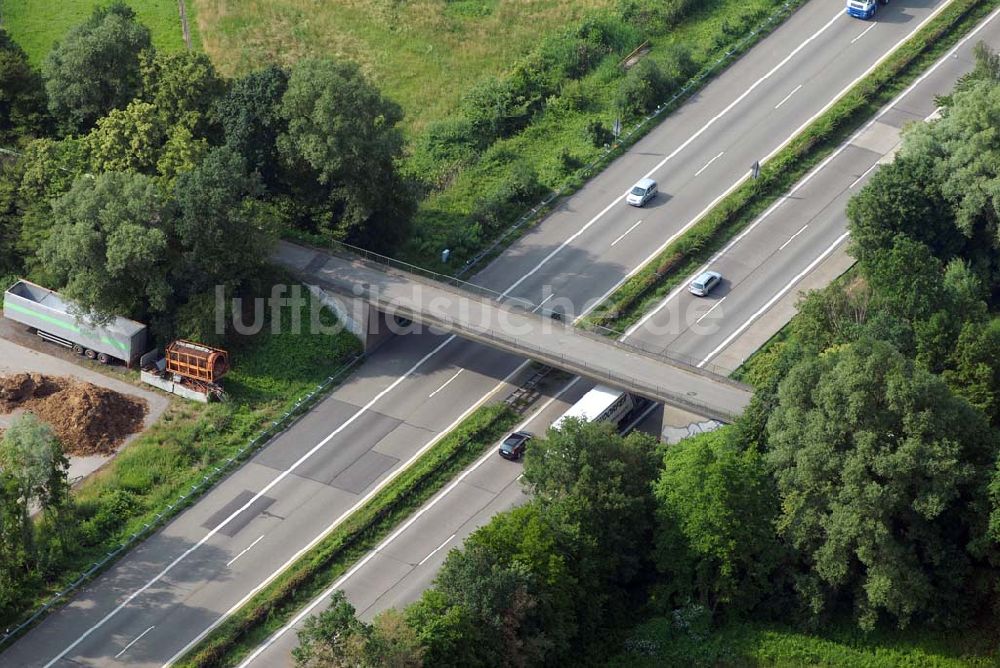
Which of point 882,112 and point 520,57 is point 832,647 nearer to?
point 882,112

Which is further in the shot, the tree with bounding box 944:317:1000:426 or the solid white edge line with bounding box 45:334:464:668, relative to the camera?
the tree with bounding box 944:317:1000:426

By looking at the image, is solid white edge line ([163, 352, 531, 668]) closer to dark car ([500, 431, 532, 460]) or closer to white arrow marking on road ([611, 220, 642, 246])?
dark car ([500, 431, 532, 460])

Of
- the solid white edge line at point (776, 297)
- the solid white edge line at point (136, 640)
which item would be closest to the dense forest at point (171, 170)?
the solid white edge line at point (136, 640)

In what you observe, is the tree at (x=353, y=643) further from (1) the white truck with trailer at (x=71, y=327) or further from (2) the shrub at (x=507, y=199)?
(2) the shrub at (x=507, y=199)

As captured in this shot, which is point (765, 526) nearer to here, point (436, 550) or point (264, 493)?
point (436, 550)

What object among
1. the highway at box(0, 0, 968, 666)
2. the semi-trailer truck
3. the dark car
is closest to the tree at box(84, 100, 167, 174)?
the highway at box(0, 0, 968, 666)

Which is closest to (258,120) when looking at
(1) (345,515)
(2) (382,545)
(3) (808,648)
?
(1) (345,515)
